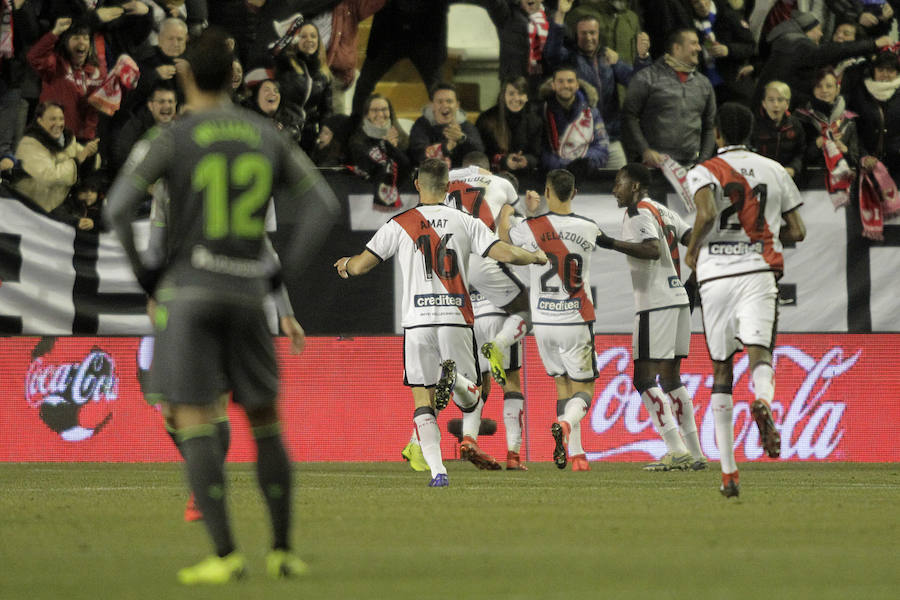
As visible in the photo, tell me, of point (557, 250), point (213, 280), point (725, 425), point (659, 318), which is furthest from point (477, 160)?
point (213, 280)

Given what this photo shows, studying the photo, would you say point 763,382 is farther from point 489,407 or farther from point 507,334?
point 489,407

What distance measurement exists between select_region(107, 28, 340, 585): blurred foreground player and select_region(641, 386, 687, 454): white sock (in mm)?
7280

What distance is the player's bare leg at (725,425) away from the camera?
8.66m

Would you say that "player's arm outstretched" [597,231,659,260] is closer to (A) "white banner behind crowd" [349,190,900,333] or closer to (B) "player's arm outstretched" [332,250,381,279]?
(A) "white banner behind crowd" [349,190,900,333]

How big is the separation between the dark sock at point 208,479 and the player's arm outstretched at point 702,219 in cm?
454

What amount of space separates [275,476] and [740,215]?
15.3ft

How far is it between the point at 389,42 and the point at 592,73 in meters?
2.71

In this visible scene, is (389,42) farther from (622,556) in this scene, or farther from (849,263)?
(622,556)

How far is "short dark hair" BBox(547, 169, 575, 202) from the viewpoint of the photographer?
12023 mm

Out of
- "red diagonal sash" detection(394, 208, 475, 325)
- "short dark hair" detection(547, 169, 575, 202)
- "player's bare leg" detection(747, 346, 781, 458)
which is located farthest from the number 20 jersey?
"short dark hair" detection(547, 169, 575, 202)

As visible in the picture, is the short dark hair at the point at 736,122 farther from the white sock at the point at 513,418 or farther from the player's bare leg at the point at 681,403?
the white sock at the point at 513,418

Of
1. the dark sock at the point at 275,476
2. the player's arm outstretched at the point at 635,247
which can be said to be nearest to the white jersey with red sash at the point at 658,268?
the player's arm outstretched at the point at 635,247

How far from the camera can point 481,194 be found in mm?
12633

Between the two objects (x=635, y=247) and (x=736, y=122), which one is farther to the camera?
(x=635, y=247)
